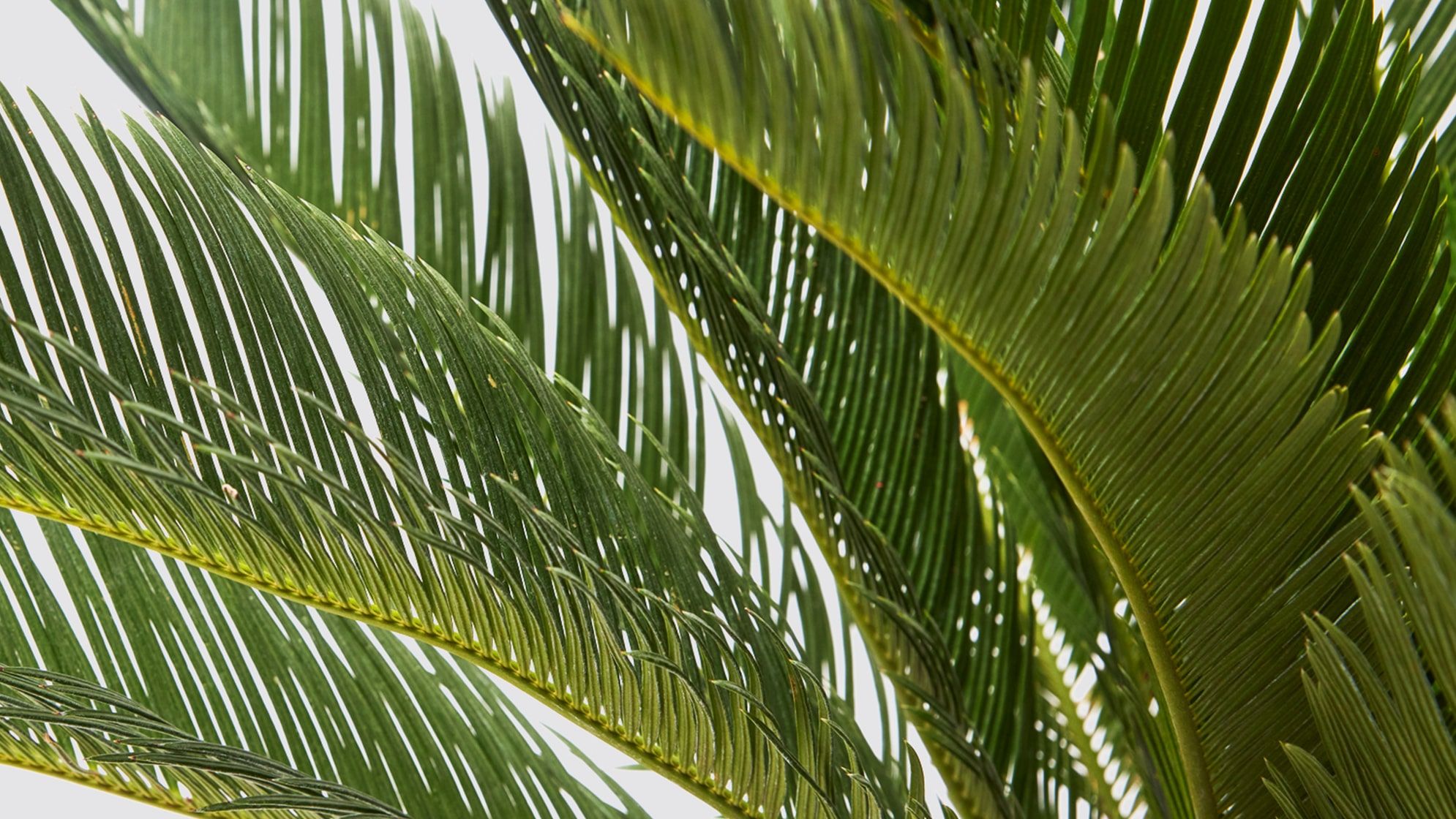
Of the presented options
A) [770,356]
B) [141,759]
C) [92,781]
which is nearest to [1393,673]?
[770,356]

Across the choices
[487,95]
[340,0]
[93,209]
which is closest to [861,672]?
[487,95]

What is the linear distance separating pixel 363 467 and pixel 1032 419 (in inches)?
14.2

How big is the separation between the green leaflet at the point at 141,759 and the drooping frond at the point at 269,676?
0.09 metres

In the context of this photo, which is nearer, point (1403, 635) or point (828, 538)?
point (1403, 635)

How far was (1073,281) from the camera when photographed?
0.62 meters

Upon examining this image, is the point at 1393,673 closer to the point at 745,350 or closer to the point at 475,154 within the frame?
the point at 745,350

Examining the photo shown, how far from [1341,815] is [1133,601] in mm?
153

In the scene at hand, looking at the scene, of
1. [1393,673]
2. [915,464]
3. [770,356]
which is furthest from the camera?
[915,464]

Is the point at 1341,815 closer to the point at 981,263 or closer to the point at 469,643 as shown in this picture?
the point at 981,263

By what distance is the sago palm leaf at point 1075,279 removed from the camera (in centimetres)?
59

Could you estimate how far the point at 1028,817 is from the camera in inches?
45.2

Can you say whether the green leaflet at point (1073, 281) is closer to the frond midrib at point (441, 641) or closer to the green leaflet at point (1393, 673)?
the green leaflet at point (1393, 673)

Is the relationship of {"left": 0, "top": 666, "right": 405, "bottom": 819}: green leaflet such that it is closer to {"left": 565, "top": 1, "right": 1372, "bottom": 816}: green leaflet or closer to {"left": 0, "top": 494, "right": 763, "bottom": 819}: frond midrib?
{"left": 0, "top": 494, "right": 763, "bottom": 819}: frond midrib

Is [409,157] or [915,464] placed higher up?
[409,157]
